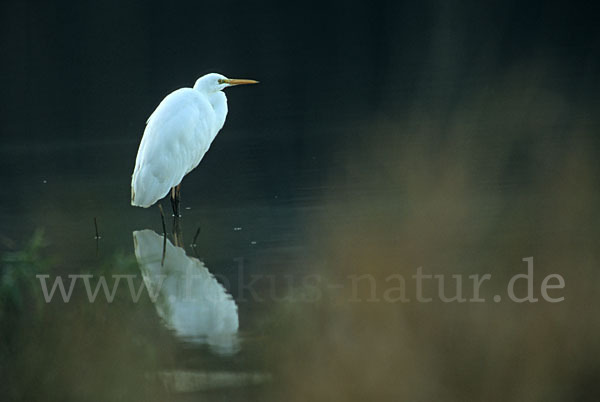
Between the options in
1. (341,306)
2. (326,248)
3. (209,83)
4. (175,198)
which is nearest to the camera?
(341,306)

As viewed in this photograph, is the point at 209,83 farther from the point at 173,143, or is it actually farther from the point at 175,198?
the point at 175,198

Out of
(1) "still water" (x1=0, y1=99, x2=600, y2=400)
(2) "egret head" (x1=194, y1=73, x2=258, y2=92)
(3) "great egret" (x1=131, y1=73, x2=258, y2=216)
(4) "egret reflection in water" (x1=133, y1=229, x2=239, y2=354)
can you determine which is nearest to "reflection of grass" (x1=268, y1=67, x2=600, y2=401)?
(1) "still water" (x1=0, y1=99, x2=600, y2=400)

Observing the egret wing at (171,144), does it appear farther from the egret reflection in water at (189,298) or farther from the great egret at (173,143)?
the egret reflection in water at (189,298)

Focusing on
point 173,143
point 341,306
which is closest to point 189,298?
point 341,306

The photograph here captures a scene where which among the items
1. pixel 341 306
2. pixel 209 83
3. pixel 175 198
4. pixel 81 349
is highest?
pixel 209 83

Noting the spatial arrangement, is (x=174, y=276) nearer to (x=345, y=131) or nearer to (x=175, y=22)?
(x=345, y=131)

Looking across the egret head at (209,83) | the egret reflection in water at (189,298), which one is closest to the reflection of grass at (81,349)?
the egret reflection in water at (189,298)

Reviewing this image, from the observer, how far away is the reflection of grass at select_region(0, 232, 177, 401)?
2.66 m

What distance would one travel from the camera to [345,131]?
8.34 meters

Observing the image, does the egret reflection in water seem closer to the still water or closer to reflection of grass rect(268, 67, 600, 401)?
the still water

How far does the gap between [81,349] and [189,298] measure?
1079 millimetres

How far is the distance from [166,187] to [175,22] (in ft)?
34.6

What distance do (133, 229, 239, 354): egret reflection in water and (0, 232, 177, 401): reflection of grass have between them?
156 mm

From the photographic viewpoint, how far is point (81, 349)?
2787 millimetres
